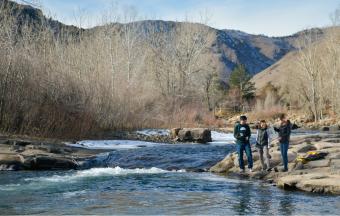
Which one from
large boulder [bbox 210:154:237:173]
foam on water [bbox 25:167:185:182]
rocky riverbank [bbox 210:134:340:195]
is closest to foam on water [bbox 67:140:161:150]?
foam on water [bbox 25:167:185:182]

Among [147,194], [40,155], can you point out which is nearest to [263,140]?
[147,194]

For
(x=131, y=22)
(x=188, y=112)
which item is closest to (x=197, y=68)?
(x=131, y=22)

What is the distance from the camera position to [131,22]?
59188 millimetres

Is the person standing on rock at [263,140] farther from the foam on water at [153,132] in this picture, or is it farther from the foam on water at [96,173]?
the foam on water at [153,132]

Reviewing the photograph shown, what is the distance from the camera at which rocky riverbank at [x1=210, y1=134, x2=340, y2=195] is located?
45.0 ft

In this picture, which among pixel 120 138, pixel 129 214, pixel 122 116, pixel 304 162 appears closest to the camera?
pixel 129 214

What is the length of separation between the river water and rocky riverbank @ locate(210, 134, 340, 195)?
53 cm

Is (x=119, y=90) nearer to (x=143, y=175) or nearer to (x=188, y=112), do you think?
(x=188, y=112)

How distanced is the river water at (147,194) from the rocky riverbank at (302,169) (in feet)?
1.73

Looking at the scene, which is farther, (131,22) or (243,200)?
(131,22)

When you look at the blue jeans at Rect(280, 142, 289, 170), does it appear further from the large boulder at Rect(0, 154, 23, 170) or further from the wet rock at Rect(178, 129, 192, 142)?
the wet rock at Rect(178, 129, 192, 142)

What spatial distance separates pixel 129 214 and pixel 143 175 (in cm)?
768

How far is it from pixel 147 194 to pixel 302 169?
20.3 ft

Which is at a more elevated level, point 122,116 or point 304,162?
point 122,116
